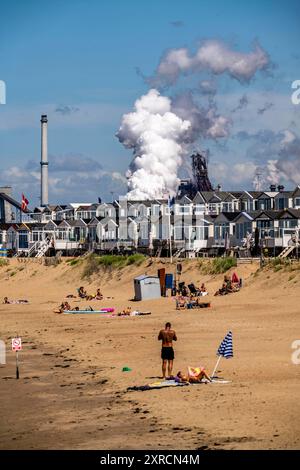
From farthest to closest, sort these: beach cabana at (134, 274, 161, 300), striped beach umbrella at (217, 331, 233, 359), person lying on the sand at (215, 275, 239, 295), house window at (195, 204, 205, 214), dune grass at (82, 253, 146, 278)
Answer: house window at (195, 204, 205, 214), dune grass at (82, 253, 146, 278), beach cabana at (134, 274, 161, 300), person lying on the sand at (215, 275, 239, 295), striped beach umbrella at (217, 331, 233, 359)

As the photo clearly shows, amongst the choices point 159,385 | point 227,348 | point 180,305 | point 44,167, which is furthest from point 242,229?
point 44,167

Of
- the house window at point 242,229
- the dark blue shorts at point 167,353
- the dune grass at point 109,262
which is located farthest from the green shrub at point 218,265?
the dark blue shorts at point 167,353

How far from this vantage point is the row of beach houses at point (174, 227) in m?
78.7

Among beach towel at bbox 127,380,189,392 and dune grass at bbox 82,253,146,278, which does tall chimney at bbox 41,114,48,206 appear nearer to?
dune grass at bbox 82,253,146,278

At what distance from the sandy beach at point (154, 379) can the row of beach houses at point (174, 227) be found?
22320 millimetres

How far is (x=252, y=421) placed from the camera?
20.2m

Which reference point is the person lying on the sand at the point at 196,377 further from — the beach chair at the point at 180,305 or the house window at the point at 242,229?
the house window at the point at 242,229

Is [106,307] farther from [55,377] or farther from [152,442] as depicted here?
[152,442]

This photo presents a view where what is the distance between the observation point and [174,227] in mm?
90562

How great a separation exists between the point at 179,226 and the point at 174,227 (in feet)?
2.50

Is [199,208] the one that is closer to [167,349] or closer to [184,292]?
[184,292]

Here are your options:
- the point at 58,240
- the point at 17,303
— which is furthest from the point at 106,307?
the point at 58,240

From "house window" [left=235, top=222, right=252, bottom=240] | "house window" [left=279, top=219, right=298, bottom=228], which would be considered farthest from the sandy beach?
"house window" [left=235, top=222, right=252, bottom=240]

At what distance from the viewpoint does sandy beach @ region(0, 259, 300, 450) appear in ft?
65.6
